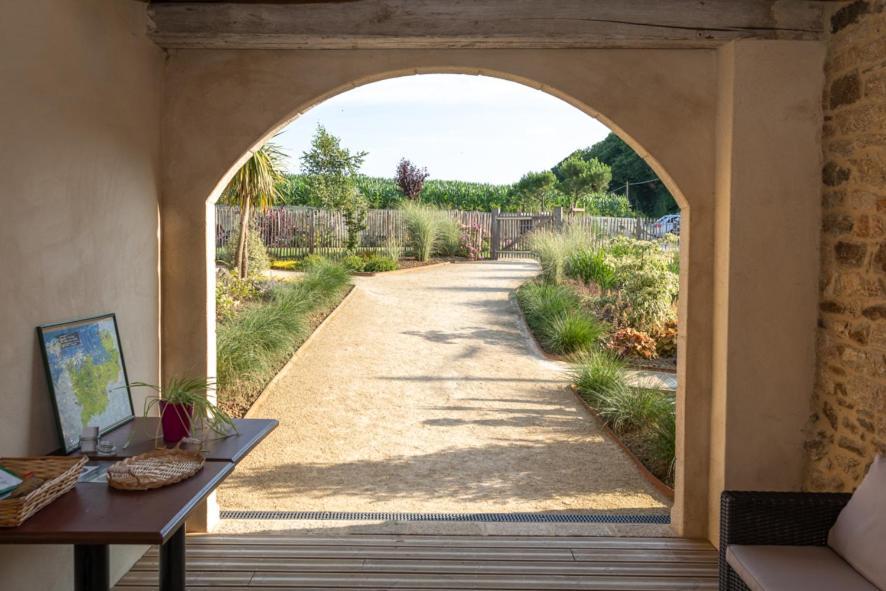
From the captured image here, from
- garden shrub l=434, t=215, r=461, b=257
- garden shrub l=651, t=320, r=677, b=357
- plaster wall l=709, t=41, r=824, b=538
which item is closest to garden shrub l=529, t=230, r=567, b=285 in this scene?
garden shrub l=651, t=320, r=677, b=357

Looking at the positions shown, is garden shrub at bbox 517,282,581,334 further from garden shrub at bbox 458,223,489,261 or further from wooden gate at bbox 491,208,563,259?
wooden gate at bbox 491,208,563,259

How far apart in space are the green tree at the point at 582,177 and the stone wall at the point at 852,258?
24.7 m

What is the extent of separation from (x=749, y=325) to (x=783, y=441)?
0.65m

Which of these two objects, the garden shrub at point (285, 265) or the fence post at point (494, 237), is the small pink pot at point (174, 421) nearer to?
the garden shrub at point (285, 265)

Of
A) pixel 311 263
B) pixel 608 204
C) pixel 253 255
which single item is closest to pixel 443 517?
pixel 253 255

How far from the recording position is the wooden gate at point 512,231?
20.0 metres

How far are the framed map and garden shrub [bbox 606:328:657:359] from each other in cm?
679

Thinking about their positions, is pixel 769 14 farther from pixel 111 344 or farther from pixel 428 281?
pixel 428 281

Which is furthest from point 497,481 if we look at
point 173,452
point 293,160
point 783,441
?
point 293,160

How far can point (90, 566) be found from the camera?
2705 mm

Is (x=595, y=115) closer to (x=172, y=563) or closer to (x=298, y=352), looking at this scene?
(x=172, y=563)

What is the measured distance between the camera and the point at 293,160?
13062mm

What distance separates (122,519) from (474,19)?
9.68ft

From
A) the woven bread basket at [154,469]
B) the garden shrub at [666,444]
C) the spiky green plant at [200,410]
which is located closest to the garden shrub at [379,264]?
the garden shrub at [666,444]
